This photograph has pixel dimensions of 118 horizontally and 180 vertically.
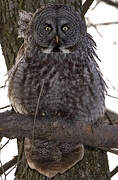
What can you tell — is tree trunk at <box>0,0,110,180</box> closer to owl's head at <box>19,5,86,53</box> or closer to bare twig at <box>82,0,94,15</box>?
bare twig at <box>82,0,94,15</box>

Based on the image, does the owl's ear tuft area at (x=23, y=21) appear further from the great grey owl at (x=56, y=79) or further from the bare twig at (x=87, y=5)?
the bare twig at (x=87, y=5)

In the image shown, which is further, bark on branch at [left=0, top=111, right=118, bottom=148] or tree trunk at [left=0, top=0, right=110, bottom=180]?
tree trunk at [left=0, top=0, right=110, bottom=180]

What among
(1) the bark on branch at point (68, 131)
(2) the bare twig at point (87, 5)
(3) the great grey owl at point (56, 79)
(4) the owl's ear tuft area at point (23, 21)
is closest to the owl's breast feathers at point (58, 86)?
(3) the great grey owl at point (56, 79)

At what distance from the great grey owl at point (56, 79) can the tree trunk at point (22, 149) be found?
0.28 m

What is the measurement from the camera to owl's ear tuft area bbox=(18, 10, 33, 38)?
4.48m

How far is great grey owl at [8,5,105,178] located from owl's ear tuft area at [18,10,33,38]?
0.05 meters

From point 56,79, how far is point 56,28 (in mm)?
503

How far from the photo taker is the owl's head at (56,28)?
4277 millimetres

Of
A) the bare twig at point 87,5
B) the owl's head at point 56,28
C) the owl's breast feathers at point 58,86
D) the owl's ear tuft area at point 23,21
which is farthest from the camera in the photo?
the bare twig at point 87,5

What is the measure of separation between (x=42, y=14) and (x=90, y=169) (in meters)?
1.38

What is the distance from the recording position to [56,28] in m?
4.29

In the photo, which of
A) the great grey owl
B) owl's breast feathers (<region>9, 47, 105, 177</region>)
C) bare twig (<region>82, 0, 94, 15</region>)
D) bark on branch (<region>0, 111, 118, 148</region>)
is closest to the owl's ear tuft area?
the great grey owl

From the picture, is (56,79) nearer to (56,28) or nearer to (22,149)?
(56,28)

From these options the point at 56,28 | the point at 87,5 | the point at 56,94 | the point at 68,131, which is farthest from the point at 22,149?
the point at 87,5
